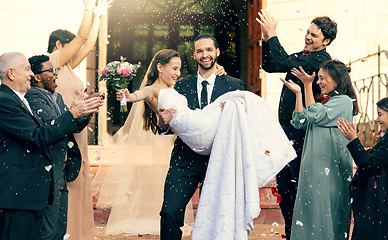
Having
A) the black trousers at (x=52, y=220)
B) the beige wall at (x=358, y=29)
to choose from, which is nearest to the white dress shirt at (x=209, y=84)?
the black trousers at (x=52, y=220)

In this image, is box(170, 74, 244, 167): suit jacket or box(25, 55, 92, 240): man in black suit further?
box(170, 74, 244, 167): suit jacket

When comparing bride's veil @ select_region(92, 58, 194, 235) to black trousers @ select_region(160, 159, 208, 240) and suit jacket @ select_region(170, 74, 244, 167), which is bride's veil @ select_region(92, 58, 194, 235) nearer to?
suit jacket @ select_region(170, 74, 244, 167)

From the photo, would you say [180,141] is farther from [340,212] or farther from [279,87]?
[279,87]

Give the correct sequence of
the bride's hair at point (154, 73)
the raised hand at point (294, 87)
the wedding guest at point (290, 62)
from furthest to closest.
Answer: the bride's hair at point (154, 73)
the wedding guest at point (290, 62)
the raised hand at point (294, 87)

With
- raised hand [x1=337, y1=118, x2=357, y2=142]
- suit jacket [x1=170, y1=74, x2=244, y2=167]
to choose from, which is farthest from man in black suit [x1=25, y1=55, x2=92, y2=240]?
raised hand [x1=337, y1=118, x2=357, y2=142]

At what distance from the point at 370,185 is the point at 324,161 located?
459mm

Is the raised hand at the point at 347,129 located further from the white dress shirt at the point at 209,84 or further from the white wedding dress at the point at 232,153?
the white dress shirt at the point at 209,84

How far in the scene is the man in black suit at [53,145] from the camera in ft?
15.5

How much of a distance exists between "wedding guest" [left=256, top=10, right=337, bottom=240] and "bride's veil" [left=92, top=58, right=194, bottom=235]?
1.97 metres

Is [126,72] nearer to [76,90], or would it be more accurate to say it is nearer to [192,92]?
[192,92]

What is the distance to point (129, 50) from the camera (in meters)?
13.7

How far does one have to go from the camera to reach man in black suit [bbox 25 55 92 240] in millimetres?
4734

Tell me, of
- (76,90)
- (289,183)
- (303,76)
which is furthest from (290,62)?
(76,90)

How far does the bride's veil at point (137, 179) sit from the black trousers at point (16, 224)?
2.85m
